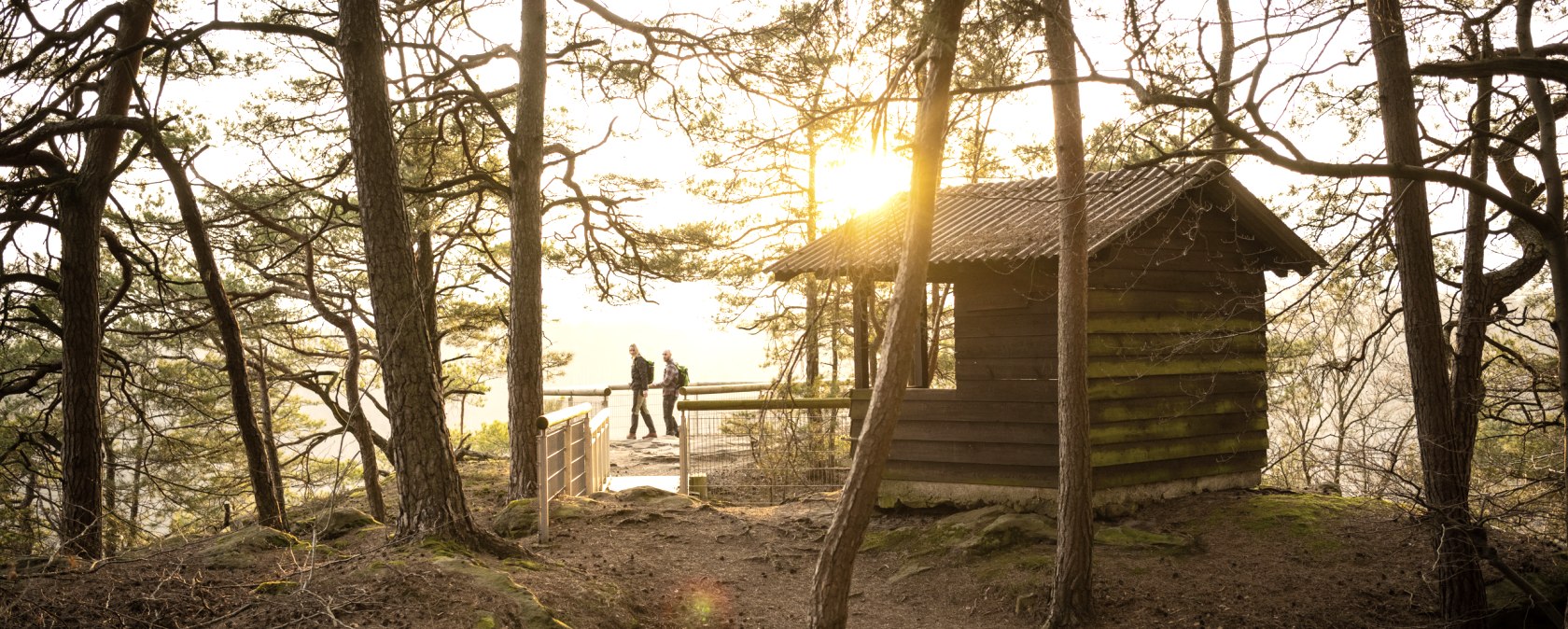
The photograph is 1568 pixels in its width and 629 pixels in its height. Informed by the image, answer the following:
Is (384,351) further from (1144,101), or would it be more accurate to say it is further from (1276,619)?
(1276,619)

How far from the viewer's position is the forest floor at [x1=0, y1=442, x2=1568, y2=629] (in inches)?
195

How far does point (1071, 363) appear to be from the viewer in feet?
24.7

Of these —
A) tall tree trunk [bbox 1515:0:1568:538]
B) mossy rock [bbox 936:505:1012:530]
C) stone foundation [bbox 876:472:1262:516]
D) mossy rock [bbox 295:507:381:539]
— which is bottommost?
mossy rock [bbox 936:505:1012:530]

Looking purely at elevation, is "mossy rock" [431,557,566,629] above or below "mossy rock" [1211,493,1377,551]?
above

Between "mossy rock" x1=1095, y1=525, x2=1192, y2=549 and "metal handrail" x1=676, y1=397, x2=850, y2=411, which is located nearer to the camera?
"mossy rock" x1=1095, y1=525, x2=1192, y2=549

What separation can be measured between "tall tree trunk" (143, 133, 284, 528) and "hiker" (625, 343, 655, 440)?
967cm

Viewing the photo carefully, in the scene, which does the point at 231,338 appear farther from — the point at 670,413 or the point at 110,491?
the point at 110,491

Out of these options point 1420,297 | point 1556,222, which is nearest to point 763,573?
point 1420,297

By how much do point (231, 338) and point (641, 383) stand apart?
1050 centimetres

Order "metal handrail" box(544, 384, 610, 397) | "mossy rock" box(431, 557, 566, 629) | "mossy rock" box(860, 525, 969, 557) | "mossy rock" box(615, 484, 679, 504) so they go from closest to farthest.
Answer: "mossy rock" box(431, 557, 566, 629) → "mossy rock" box(860, 525, 969, 557) → "mossy rock" box(615, 484, 679, 504) → "metal handrail" box(544, 384, 610, 397)

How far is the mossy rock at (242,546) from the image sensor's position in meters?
6.17

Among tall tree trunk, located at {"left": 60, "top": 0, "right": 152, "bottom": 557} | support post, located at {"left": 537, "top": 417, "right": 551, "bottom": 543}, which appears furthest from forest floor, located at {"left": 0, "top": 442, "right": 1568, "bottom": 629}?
tall tree trunk, located at {"left": 60, "top": 0, "right": 152, "bottom": 557}

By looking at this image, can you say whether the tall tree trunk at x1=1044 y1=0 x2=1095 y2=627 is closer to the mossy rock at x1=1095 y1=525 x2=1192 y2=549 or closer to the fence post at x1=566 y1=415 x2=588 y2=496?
the mossy rock at x1=1095 y1=525 x2=1192 y2=549

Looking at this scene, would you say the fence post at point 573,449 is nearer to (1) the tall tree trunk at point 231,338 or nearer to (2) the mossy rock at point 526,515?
(2) the mossy rock at point 526,515
